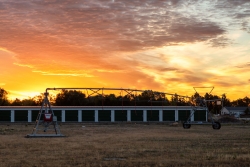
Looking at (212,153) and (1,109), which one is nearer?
(212,153)

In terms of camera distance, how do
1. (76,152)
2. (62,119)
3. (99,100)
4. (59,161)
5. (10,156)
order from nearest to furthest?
1. (59,161)
2. (10,156)
3. (76,152)
4. (62,119)
5. (99,100)

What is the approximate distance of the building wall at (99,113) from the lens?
83.5 metres

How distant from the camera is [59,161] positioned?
1908 centimetres

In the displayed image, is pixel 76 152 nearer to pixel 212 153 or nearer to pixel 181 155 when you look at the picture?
pixel 181 155

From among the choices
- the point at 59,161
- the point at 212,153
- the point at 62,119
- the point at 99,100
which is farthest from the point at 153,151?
the point at 99,100

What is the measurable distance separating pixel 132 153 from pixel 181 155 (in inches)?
98.7

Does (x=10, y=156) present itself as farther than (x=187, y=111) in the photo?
No

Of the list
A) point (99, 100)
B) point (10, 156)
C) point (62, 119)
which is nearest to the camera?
point (10, 156)

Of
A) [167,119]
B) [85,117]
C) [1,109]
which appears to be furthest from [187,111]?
[1,109]

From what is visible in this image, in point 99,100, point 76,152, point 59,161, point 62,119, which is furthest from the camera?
point 99,100

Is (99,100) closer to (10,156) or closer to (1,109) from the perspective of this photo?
(1,109)

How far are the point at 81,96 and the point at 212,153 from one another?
277 feet

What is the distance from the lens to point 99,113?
85125 mm

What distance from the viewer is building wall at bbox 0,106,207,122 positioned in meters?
83.5
